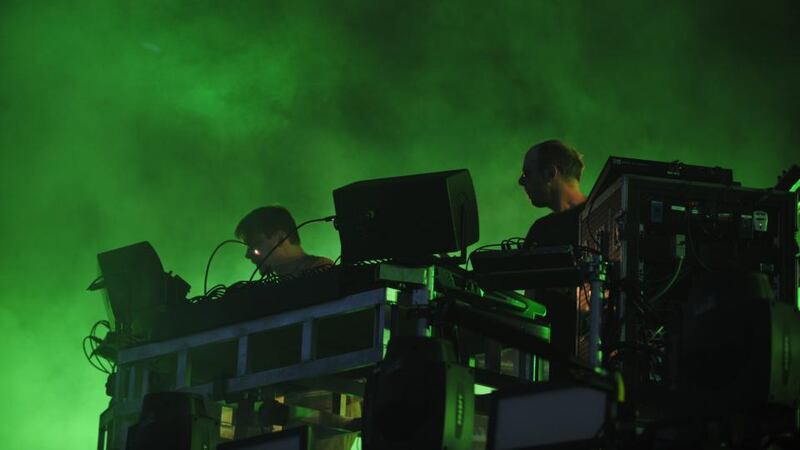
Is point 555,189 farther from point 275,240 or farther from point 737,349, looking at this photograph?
point 737,349

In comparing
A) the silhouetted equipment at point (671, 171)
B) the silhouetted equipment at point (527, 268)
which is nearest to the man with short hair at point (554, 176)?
the silhouetted equipment at point (671, 171)

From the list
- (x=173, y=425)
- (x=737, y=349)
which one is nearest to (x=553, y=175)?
(x=173, y=425)

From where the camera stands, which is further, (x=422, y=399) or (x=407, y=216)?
(x=407, y=216)

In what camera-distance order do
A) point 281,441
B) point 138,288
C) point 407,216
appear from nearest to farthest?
point 281,441 < point 407,216 < point 138,288

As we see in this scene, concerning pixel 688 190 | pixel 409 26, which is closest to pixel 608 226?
pixel 688 190

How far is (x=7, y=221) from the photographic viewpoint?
24.2 ft

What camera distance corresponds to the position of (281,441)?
3.94 meters

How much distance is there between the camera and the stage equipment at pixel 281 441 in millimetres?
3862

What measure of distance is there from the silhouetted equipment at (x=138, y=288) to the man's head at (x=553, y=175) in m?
1.48

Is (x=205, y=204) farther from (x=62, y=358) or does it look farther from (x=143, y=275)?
(x=143, y=275)

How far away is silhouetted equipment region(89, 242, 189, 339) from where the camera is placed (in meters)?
4.92

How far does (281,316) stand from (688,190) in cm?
142

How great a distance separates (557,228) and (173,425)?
166 centimetres

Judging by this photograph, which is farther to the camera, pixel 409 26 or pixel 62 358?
pixel 409 26
